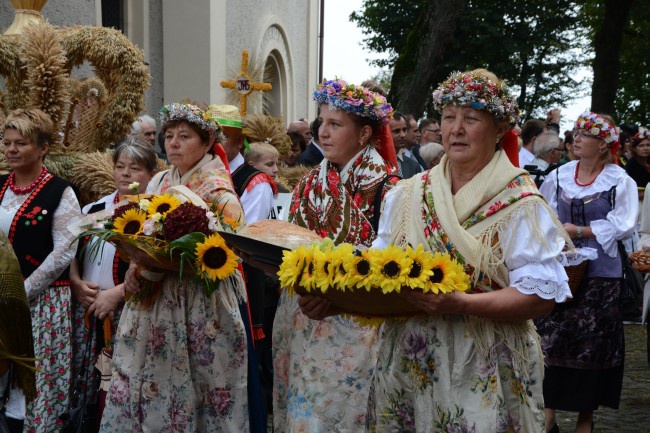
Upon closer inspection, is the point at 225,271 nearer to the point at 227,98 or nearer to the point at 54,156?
the point at 54,156

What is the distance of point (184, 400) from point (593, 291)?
3.33 metres

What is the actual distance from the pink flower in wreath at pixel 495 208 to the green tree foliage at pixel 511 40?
28.5m

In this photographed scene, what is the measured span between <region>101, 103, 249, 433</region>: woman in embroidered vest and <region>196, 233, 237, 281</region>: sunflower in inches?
16.4

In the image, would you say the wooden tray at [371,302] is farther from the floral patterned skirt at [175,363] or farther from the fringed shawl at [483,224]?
the floral patterned skirt at [175,363]

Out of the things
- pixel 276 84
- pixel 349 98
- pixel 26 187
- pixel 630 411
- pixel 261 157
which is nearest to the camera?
pixel 349 98

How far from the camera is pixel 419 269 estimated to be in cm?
335

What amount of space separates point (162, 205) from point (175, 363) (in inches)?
36.7

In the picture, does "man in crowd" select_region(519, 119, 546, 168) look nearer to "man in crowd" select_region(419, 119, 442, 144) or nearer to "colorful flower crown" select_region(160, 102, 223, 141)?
"man in crowd" select_region(419, 119, 442, 144)

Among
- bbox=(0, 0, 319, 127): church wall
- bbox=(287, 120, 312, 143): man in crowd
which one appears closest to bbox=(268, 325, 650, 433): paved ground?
bbox=(287, 120, 312, 143): man in crowd

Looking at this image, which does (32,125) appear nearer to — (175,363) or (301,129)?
(175,363)

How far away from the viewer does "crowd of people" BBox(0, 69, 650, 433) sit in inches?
141

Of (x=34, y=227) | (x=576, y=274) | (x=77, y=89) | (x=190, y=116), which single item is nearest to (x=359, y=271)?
(x=190, y=116)

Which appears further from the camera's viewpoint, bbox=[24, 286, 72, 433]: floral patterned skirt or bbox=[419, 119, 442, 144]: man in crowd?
bbox=[419, 119, 442, 144]: man in crowd


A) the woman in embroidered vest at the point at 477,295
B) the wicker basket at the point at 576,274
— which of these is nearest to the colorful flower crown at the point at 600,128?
the wicker basket at the point at 576,274
